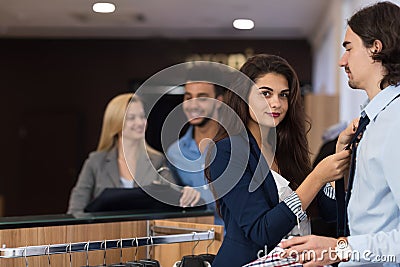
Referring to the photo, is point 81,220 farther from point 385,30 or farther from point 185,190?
point 385,30

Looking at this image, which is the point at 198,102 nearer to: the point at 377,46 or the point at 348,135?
the point at 348,135

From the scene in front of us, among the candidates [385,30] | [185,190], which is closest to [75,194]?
[185,190]

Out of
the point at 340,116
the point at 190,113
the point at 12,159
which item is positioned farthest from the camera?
the point at 12,159

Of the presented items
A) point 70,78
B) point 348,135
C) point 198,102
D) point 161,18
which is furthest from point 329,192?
point 70,78

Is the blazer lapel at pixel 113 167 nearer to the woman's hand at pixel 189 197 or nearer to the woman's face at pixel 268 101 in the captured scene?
the woman's hand at pixel 189 197

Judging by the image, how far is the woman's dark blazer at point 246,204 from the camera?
1.92m

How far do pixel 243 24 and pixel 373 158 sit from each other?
6.52 m

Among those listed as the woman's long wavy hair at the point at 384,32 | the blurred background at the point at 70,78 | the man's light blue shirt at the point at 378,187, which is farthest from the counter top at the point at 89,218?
the blurred background at the point at 70,78

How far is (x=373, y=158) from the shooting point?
70.1 inches

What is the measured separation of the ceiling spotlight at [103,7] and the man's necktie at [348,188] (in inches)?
201

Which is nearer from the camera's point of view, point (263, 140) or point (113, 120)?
point (263, 140)

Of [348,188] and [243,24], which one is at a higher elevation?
[243,24]

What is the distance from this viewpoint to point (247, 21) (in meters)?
8.08

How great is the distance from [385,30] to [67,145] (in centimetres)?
753
